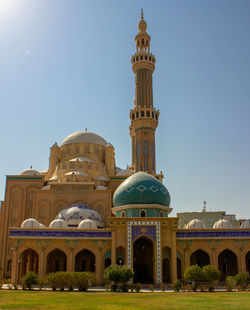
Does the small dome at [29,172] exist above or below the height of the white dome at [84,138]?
below

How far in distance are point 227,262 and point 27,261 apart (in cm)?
1630

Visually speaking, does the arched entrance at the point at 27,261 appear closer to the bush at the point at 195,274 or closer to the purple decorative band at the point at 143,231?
the purple decorative band at the point at 143,231

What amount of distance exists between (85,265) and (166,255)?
6712 mm

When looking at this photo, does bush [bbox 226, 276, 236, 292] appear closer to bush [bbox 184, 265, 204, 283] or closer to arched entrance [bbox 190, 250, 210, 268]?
bush [bbox 184, 265, 204, 283]

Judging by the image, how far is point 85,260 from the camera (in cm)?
2834

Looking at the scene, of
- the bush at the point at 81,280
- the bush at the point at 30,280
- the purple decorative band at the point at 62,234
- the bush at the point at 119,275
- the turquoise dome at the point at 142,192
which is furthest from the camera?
the turquoise dome at the point at 142,192

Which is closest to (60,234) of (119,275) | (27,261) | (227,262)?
(27,261)

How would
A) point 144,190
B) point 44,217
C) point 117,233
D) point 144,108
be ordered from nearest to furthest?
point 117,233, point 144,190, point 44,217, point 144,108

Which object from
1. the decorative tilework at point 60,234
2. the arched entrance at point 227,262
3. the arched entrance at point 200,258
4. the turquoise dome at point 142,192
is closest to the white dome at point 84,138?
the turquoise dome at point 142,192

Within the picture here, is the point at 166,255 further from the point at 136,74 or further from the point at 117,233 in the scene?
the point at 136,74

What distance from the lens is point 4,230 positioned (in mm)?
35281

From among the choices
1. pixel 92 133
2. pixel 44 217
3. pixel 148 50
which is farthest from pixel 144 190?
pixel 148 50

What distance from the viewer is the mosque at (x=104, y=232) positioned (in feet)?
83.0

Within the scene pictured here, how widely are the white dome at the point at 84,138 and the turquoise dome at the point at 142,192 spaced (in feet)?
46.6
